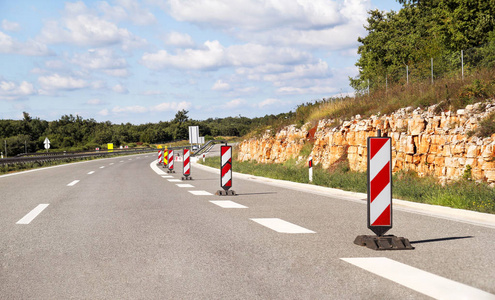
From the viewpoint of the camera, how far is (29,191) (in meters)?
14.2

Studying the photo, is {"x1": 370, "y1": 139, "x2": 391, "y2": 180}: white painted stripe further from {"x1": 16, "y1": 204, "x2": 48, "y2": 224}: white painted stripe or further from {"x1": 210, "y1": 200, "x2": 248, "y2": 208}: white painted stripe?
{"x1": 16, "y1": 204, "x2": 48, "y2": 224}: white painted stripe

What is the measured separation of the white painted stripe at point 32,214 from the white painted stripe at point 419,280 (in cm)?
595

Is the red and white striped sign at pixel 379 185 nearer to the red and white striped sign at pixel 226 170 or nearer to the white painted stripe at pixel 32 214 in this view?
the white painted stripe at pixel 32 214

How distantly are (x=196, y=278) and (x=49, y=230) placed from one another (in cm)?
386

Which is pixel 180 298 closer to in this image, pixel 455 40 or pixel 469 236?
pixel 469 236

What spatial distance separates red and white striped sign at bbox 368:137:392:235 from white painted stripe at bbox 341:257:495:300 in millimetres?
780

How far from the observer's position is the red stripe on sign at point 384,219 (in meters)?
6.05

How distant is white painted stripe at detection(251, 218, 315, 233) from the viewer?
716 centimetres

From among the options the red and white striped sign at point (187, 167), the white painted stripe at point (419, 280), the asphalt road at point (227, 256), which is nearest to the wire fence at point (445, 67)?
the red and white striped sign at point (187, 167)

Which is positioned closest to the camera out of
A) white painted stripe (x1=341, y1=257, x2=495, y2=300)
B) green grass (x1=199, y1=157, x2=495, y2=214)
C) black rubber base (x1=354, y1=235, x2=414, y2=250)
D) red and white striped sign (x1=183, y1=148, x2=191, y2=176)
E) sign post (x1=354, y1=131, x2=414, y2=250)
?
white painted stripe (x1=341, y1=257, x2=495, y2=300)

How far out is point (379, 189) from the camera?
6.11 metres

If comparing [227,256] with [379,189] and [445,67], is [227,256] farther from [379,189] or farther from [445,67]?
[445,67]

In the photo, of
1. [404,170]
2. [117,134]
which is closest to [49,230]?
[404,170]

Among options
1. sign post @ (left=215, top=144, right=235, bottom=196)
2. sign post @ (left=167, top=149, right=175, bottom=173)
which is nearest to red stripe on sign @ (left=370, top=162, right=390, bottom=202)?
sign post @ (left=215, top=144, right=235, bottom=196)
